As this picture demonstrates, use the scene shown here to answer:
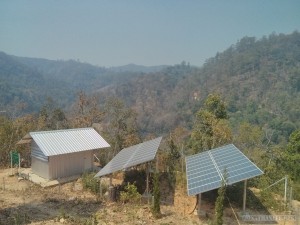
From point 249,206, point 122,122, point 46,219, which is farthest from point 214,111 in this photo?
point 46,219

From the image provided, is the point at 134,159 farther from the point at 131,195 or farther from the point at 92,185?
the point at 92,185

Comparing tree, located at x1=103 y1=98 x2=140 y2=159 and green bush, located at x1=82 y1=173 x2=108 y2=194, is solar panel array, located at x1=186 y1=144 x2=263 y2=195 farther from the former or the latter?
tree, located at x1=103 y1=98 x2=140 y2=159

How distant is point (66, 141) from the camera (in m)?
25.0

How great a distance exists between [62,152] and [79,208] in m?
6.14

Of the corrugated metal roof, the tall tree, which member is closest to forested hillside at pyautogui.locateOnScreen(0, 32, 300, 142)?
the tall tree

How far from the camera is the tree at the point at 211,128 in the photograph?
30.2 m

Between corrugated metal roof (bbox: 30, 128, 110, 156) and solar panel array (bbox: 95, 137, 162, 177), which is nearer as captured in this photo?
solar panel array (bbox: 95, 137, 162, 177)

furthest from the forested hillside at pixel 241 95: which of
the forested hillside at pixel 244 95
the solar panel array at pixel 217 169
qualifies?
the solar panel array at pixel 217 169

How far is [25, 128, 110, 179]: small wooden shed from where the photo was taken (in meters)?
23.8

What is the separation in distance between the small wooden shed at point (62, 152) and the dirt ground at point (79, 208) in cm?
167

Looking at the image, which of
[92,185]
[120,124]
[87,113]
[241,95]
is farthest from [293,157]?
[241,95]

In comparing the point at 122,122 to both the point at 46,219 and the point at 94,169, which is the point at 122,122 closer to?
the point at 94,169

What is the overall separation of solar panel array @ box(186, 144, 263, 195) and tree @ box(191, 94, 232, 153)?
8459mm

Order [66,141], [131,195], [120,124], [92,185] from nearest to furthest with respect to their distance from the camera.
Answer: [131,195] → [92,185] → [66,141] → [120,124]
